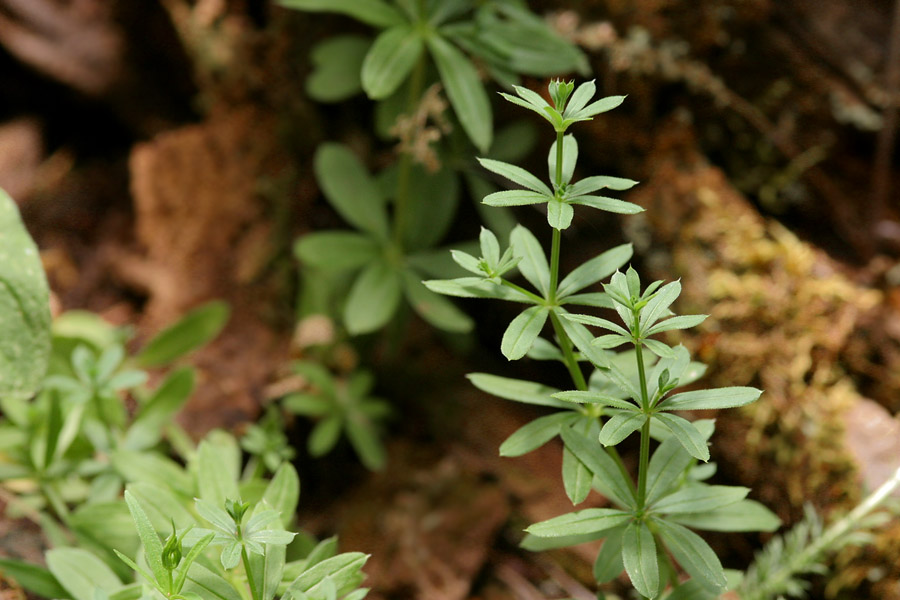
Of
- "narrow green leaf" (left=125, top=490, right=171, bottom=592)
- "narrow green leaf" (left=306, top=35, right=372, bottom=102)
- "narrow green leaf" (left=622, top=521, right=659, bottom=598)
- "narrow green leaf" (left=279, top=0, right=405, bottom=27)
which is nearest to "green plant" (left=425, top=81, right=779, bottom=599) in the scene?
"narrow green leaf" (left=622, top=521, right=659, bottom=598)

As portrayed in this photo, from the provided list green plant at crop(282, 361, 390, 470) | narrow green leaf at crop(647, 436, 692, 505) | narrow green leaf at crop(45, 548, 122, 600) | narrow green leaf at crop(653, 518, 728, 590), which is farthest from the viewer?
green plant at crop(282, 361, 390, 470)

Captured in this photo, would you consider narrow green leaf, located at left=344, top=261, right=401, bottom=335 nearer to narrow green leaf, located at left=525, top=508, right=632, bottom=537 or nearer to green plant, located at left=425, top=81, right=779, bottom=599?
green plant, located at left=425, top=81, right=779, bottom=599

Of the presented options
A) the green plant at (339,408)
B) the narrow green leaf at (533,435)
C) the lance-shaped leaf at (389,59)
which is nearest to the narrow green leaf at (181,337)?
the green plant at (339,408)

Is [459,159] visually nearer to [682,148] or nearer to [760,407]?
[682,148]

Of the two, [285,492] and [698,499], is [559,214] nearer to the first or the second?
[698,499]

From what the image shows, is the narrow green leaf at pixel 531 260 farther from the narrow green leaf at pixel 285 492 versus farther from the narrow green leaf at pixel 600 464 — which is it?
the narrow green leaf at pixel 285 492

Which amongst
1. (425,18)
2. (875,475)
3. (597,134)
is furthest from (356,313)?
(875,475)
